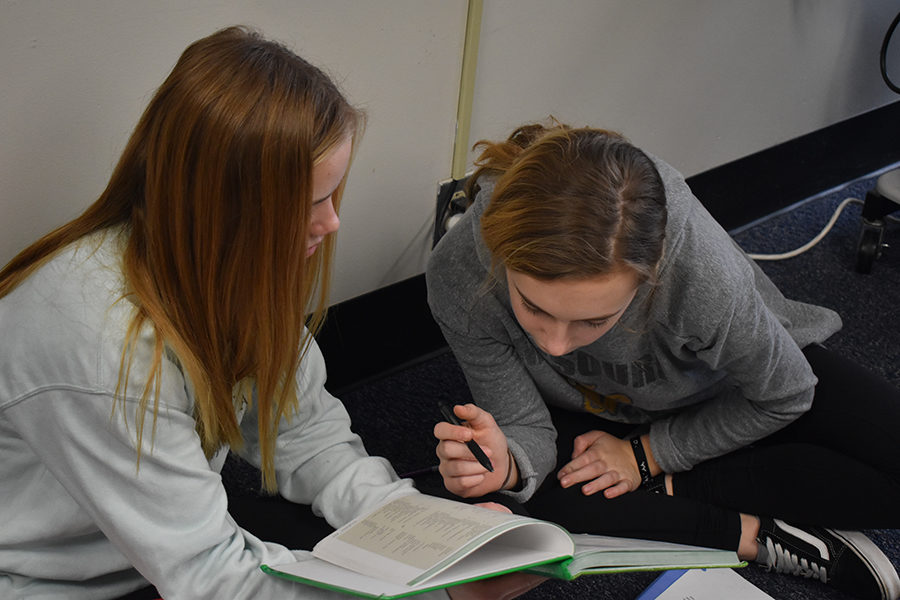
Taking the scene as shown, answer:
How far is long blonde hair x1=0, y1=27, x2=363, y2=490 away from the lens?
2.65 ft

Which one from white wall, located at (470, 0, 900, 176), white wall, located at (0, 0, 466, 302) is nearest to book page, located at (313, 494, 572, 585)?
white wall, located at (0, 0, 466, 302)

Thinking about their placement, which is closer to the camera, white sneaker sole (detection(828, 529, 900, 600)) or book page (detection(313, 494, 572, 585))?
book page (detection(313, 494, 572, 585))

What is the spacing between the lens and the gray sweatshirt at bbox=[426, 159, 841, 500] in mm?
1103

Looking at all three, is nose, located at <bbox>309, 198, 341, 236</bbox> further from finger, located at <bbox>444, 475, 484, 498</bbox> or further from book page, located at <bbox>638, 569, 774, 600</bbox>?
book page, located at <bbox>638, 569, 774, 600</bbox>

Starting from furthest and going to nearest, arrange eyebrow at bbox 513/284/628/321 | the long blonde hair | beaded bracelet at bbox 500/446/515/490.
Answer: beaded bracelet at bbox 500/446/515/490, eyebrow at bbox 513/284/628/321, the long blonde hair

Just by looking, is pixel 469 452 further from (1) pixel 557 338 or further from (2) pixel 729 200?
(2) pixel 729 200

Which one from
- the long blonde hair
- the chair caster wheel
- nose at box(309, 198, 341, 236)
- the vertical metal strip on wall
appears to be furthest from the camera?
the chair caster wheel

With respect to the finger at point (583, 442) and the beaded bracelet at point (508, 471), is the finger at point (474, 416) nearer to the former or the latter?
the beaded bracelet at point (508, 471)

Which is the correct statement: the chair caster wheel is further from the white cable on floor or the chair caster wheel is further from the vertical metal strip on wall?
the vertical metal strip on wall

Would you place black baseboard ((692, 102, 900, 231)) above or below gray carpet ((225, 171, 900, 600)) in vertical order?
above

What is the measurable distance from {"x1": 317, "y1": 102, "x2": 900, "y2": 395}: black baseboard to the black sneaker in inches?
28.1

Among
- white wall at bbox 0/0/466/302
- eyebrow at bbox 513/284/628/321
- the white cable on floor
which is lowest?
the white cable on floor

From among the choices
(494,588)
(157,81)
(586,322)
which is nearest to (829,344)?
(586,322)

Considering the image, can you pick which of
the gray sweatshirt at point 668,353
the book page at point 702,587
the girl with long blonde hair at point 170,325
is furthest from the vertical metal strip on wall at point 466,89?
the book page at point 702,587
